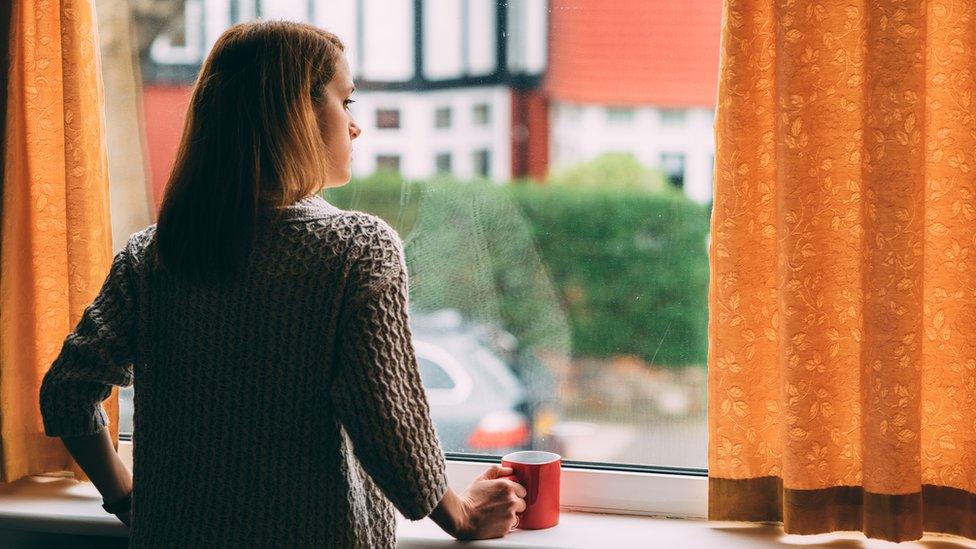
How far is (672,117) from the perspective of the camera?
152cm

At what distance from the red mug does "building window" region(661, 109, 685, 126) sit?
0.61 metres

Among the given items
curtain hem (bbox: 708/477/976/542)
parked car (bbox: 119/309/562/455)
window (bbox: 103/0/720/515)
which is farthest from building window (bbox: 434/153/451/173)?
curtain hem (bbox: 708/477/976/542)

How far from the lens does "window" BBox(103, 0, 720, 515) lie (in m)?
1.52

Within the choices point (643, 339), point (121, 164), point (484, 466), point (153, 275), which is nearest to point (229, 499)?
point (153, 275)

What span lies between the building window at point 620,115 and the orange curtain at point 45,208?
2.87 ft

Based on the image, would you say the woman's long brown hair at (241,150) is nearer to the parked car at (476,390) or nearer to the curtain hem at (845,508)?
the parked car at (476,390)

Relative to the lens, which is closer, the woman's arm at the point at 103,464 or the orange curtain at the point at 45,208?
the woman's arm at the point at 103,464

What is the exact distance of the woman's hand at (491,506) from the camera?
1237 mm

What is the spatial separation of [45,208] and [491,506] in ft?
3.00

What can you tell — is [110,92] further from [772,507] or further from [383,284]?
[772,507]

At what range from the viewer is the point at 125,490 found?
1218mm

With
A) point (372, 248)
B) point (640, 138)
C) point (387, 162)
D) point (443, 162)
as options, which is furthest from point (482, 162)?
point (372, 248)

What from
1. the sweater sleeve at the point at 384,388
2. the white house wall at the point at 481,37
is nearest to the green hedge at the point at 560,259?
the white house wall at the point at 481,37

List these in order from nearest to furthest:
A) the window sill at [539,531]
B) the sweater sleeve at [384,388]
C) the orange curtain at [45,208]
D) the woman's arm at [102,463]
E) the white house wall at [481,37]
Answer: the sweater sleeve at [384,388] → the woman's arm at [102,463] → the window sill at [539,531] → the orange curtain at [45,208] → the white house wall at [481,37]
